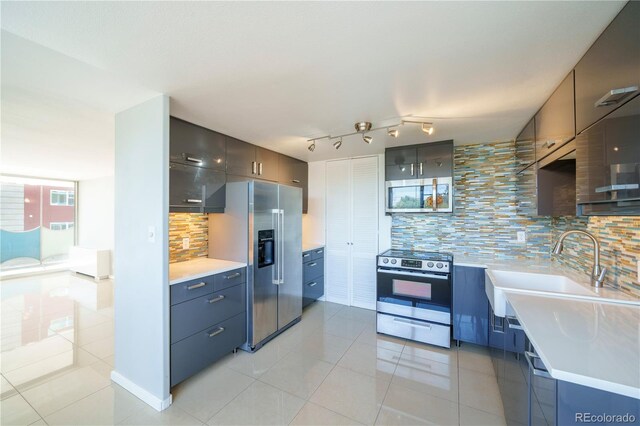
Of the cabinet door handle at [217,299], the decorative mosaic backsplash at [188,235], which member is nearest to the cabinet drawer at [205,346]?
the cabinet door handle at [217,299]

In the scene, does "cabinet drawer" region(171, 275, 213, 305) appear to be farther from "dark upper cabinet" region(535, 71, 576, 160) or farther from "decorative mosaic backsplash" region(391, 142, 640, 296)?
"dark upper cabinet" region(535, 71, 576, 160)

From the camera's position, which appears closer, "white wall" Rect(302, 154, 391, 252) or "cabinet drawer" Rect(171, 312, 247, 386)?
"cabinet drawer" Rect(171, 312, 247, 386)

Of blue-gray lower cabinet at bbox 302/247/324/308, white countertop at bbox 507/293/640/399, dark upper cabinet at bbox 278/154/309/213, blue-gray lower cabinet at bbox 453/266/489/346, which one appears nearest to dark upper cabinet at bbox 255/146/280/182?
dark upper cabinet at bbox 278/154/309/213

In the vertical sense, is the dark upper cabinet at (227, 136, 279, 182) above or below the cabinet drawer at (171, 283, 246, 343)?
above

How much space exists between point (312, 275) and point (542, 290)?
264 cm

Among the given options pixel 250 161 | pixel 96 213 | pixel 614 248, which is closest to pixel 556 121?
pixel 614 248

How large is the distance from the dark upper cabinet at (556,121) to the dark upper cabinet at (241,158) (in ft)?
9.30

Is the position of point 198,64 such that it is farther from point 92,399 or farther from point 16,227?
point 16,227

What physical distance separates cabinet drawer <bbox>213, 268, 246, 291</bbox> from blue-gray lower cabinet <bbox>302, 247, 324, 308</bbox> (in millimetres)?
1161

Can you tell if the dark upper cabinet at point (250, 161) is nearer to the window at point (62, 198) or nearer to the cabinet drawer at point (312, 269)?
the cabinet drawer at point (312, 269)

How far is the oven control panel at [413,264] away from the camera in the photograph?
8.90 ft

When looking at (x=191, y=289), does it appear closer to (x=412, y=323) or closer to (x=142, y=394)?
(x=142, y=394)

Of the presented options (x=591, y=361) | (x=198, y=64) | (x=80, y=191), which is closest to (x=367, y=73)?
(x=198, y=64)

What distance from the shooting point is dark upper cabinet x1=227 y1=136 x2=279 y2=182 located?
2.87m
